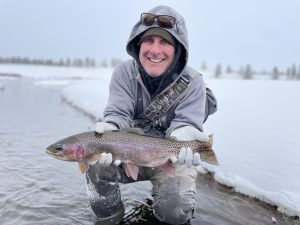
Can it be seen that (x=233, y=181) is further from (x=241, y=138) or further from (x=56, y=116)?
(x=56, y=116)

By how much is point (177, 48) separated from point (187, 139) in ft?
3.78

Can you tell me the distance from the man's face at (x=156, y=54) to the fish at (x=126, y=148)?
91 centimetres

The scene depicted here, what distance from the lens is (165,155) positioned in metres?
3.92

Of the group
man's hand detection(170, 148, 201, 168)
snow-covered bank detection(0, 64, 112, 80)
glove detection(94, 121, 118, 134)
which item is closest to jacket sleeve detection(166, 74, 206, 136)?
man's hand detection(170, 148, 201, 168)

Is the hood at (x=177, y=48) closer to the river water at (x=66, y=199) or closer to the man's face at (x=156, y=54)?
the man's face at (x=156, y=54)

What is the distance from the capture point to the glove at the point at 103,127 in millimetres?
3697

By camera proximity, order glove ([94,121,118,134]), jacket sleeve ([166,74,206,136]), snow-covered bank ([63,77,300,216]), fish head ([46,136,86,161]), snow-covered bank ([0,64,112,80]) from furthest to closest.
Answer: snow-covered bank ([0,64,112,80]) < snow-covered bank ([63,77,300,216]) < jacket sleeve ([166,74,206,136]) < glove ([94,121,118,134]) < fish head ([46,136,86,161])

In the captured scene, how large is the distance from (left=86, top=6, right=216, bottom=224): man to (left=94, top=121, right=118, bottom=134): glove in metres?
0.02

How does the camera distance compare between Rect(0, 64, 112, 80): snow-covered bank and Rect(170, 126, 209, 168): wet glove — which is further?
Rect(0, 64, 112, 80): snow-covered bank

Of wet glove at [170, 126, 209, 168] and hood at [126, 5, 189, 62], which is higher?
hood at [126, 5, 189, 62]

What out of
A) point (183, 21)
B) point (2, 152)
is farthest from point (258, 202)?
point (2, 152)

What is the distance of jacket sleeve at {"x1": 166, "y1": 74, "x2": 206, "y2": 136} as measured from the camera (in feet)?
14.2

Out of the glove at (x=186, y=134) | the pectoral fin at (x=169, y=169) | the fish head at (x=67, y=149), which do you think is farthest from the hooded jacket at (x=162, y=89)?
the fish head at (x=67, y=149)

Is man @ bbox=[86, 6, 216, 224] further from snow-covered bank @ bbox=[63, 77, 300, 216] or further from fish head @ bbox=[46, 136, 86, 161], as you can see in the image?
snow-covered bank @ bbox=[63, 77, 300, 216]
